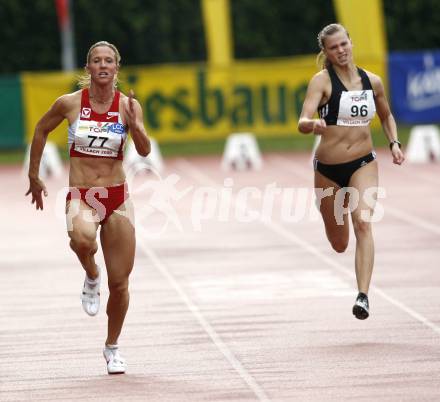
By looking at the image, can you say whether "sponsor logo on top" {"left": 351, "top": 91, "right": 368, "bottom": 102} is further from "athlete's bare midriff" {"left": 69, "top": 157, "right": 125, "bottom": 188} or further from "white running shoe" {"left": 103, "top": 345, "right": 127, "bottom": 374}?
"white running shoe" {"left": 103, "top": 345, "right": 127, "bottom": 374}

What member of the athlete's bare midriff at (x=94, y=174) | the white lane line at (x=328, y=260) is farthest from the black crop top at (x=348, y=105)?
the athlete's bare midriff at (x=94, y=174)

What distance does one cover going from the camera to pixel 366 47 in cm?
3381

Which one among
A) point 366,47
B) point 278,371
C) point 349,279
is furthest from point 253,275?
point 366,47

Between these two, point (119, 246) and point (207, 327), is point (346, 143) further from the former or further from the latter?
point (119, 246)

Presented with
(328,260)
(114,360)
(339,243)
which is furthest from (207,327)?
(328,260)

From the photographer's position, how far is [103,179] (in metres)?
9.14

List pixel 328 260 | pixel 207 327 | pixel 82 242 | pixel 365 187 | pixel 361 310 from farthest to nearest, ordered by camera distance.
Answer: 1. pixel 328 260
2. pixel 207 327
3. pixel 365 187
4. pixel 361 310
5. pixel 82 242

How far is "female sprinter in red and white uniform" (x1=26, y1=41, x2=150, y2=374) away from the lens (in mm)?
9070

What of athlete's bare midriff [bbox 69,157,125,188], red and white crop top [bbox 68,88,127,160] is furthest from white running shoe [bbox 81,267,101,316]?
red and white crop top [bbox 68,88,127,160]

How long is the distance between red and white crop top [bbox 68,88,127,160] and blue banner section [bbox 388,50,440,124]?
81.2 ft

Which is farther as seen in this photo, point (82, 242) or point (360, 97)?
point (360, 97)

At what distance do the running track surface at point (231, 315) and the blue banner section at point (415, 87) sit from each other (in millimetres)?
13185

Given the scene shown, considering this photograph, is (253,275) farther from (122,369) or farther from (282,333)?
(122,369)

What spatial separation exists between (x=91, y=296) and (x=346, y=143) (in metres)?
2.45
